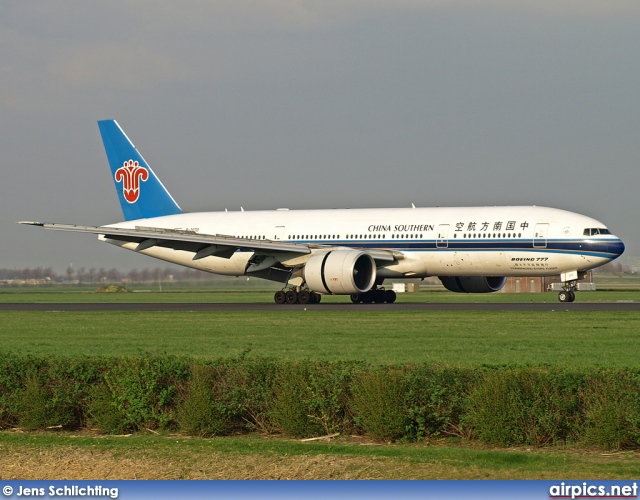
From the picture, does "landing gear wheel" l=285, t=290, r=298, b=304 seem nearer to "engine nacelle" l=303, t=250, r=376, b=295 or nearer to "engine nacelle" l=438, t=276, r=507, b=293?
"engine nacelle" l=303, t=250, r=376, b=295

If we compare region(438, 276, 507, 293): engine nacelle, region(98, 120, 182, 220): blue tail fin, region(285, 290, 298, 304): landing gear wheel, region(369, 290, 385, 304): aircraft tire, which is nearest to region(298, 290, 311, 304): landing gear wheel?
region(285, 290, 298, 304): landing gear wheel

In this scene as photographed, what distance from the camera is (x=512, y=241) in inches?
1738

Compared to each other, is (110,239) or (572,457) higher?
(110,239)

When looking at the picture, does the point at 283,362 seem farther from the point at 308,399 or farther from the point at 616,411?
the point at 616,411

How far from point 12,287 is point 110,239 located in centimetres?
4902

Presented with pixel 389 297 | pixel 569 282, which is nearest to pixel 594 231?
pixel 569 282

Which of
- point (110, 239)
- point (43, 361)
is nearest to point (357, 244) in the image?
point (110, 239)

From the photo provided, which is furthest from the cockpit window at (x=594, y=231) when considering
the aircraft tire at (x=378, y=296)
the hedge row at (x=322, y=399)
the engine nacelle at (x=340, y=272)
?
the hedge row at (x=322, y=399)

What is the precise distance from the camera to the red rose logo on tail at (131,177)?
2249 inches

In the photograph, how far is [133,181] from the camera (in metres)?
57.3

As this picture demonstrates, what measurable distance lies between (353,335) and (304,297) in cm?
2020

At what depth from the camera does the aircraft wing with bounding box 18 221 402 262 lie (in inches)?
1823
